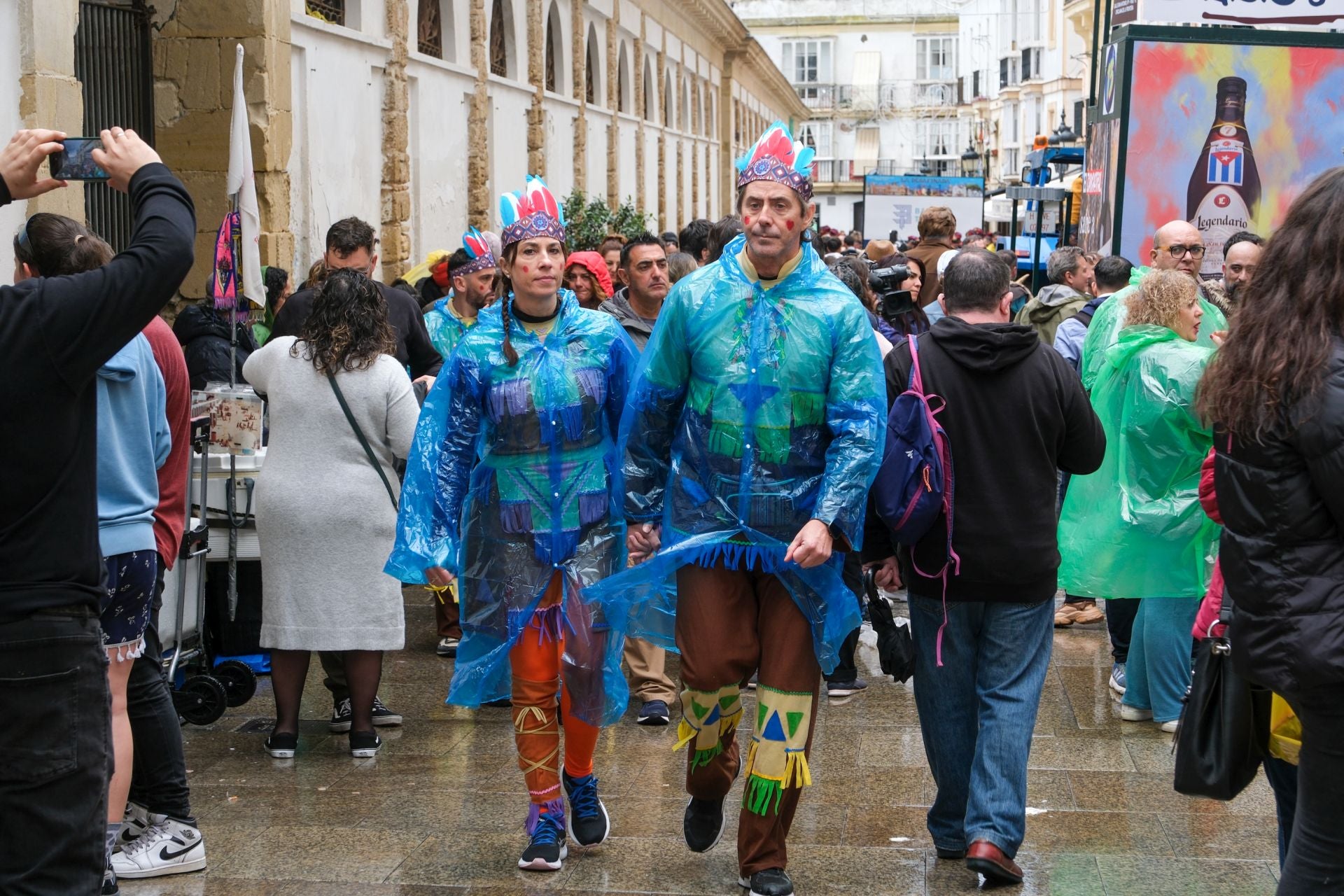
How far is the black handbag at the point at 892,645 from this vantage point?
14.9ft

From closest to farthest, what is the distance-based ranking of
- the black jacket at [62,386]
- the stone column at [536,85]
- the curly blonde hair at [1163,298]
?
the black jacket at [62,386], the curly blonde hair at [1163,298], the stone column at [536,85]

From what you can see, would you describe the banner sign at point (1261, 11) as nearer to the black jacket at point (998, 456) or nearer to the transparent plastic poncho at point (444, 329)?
the transparent plastic poncho at point (444, 329)

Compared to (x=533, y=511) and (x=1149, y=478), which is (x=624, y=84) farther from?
(x=533, y=511)

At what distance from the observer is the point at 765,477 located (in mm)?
4402

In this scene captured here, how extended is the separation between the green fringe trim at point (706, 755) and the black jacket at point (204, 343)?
13.3 ft

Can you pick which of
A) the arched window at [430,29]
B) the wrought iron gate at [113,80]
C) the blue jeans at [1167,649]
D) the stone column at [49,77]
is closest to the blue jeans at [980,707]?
the blue jeans at [1167,649]

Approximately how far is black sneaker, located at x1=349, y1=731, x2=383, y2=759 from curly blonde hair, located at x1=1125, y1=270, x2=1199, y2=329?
324cm

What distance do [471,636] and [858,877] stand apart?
4.44ft

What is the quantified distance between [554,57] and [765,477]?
58.9 feet

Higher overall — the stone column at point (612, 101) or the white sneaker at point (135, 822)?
the stone column at point (612, 101)

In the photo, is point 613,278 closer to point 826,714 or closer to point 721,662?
point 826,714

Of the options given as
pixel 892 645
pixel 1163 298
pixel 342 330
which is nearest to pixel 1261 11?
pixel 1163 298

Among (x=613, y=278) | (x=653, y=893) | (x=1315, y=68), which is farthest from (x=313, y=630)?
(x=1315, y=68)

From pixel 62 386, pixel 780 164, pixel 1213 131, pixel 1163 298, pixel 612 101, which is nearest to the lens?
pixel 62 386
